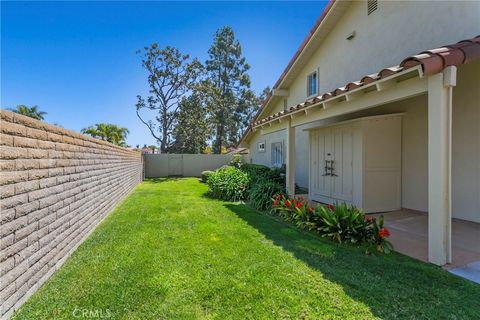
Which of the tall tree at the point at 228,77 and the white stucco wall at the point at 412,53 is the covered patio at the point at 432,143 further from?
the tall tree at the point at 228,77

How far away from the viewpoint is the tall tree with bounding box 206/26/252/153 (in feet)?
104

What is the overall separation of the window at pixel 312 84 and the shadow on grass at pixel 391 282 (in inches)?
306

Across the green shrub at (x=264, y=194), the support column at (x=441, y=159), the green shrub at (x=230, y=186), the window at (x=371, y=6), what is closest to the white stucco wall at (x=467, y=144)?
the support column at (x=441, y=159)

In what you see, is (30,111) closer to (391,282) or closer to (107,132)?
(107,132)

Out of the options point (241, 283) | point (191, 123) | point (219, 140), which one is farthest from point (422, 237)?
point (219, 140)

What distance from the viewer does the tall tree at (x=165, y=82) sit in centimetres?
2281

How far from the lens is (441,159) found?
375cm

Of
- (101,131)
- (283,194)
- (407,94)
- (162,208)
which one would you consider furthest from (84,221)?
(101,131)

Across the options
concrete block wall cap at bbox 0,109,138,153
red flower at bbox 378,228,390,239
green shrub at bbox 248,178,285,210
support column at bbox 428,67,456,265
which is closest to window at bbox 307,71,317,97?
green shrub at bbox 248,178,285,210

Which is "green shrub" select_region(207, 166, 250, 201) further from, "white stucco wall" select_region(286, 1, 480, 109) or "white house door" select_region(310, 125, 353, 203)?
"white stucco wall" select_region(286, 1, 480, 109)

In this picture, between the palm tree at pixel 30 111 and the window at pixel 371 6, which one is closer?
the window at pixel 371 6

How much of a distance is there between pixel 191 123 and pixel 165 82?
4.24 m

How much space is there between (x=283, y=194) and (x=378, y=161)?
2.85m

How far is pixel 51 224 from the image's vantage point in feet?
12.3
